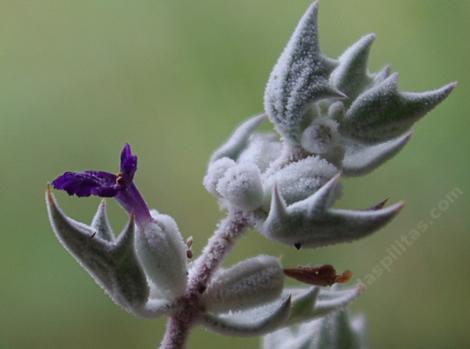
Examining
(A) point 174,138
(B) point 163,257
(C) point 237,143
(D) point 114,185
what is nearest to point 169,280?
(B) point 163,257

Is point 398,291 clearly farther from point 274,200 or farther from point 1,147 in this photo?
point 274,200

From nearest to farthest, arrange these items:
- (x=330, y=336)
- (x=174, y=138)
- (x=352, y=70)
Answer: (x=352, y=70) → (x=330, y=336) → (x=174, y=138)

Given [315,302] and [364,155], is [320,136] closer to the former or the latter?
[364,155]

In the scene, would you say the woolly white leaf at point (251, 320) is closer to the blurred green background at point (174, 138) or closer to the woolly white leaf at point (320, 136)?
the woolly white leaf at point (320, 136)

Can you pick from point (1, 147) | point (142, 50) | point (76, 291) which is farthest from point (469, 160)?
point (1, 147)

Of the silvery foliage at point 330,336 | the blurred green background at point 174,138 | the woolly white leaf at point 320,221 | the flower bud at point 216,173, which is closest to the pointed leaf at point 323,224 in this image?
the woolly white leaf at point 320,221

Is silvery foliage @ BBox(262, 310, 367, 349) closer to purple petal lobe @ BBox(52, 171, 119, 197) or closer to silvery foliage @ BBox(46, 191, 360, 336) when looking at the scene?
silvery foliage @ BBox(46, 191, 360, 336)
